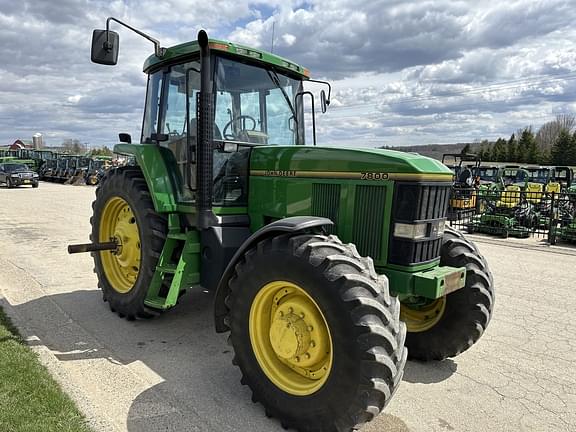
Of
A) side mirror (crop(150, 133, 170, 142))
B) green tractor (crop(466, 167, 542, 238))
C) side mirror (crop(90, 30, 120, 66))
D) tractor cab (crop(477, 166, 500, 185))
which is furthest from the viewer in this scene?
tractor cab (crop(477, 166, 500, 185))

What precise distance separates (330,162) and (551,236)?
9.40 meters

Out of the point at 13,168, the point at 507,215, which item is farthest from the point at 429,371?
the point at 13,168

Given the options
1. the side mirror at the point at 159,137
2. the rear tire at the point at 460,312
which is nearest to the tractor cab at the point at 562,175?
the rear tire at the point at 460,312

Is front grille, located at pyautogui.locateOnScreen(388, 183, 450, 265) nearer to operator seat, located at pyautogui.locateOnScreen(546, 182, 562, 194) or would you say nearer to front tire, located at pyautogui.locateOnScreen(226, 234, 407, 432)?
front tire, located at pyautogui.locateOnScreen(226, 234, 407, 432)

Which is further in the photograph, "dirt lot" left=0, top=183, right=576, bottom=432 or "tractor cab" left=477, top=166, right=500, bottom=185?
"tractor cab" left=477, top=166, right=500, bottom=185

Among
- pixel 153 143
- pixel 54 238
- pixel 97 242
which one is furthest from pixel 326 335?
pixel 54 238

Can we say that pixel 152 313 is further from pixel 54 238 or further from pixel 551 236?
pixel 551 236

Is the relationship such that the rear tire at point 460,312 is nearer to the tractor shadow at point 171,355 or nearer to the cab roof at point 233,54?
the tractor shadow at point 171,355

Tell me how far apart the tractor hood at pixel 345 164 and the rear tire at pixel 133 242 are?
115 centimetres

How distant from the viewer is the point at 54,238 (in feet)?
31.1

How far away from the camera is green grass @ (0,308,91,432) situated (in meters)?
2.80

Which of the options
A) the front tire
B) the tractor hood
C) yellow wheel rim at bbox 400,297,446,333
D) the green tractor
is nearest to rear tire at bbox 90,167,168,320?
the tractor hood

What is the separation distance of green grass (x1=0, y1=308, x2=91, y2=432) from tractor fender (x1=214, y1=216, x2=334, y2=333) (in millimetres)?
1124

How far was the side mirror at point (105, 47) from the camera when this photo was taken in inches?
150
